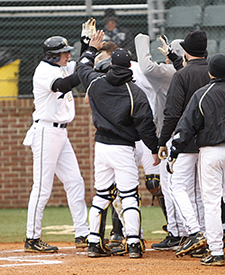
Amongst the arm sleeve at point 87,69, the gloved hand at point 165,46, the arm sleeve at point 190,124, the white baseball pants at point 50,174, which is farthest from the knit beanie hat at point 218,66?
the white baseball pants at point 50,174

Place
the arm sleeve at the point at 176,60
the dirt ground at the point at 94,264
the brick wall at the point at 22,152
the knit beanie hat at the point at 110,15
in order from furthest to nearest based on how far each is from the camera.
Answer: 1. the knit beanie hat at the point at 110,15
2. the brick wall at the point at 22,152
3. the arm sleeve at the point at 176,60
4. the dirt ground at the point at 94,264

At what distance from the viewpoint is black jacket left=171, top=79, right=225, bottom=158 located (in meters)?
4.39

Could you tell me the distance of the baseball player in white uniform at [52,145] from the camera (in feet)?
18.6

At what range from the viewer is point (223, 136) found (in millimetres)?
4359

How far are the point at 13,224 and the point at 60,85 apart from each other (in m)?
3.26

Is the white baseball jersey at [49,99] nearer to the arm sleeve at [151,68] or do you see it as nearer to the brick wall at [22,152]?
the arm sleeve at [151,68]

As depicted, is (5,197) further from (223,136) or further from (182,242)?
(223,136)

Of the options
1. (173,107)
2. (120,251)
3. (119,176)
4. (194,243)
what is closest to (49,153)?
(119,176)

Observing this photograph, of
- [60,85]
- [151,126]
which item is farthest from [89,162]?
[151,126]

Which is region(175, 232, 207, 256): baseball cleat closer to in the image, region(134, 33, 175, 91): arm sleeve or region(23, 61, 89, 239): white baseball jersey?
region(23, 61, 89, 239): white baseball jersey

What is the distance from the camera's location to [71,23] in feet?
34.6

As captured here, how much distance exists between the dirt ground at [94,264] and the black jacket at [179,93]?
1.15 meters

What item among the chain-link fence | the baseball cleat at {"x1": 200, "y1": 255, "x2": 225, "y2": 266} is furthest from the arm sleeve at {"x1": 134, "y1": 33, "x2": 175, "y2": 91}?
the chain-link fence

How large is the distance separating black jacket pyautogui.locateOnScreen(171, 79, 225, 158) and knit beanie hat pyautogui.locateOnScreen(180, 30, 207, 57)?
0.73 meters
